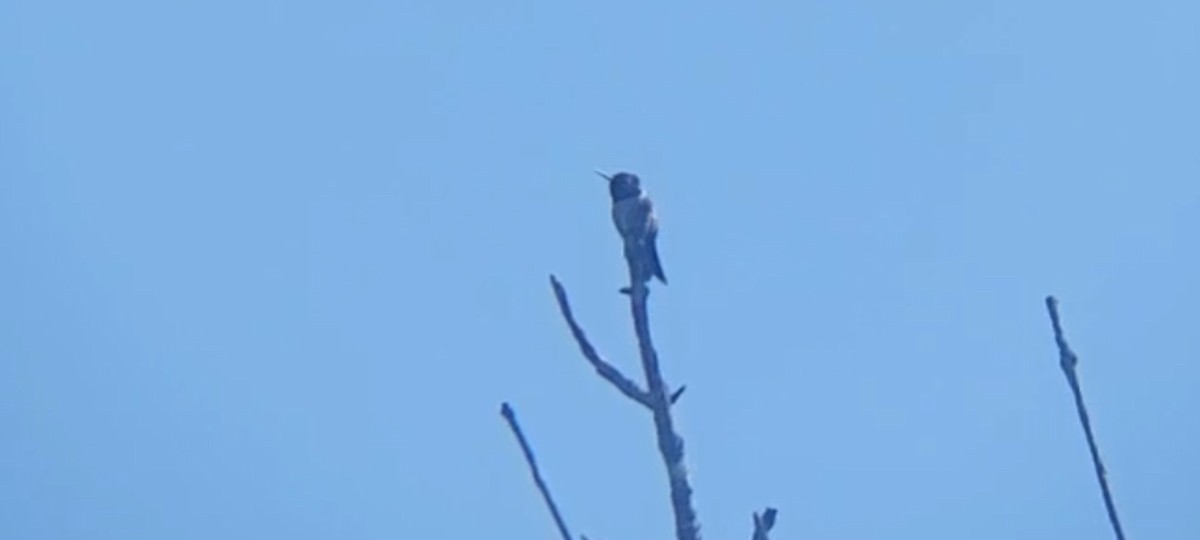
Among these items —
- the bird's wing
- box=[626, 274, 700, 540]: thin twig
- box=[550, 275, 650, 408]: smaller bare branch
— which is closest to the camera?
box=[626, 274, 700, 540]: thin twig

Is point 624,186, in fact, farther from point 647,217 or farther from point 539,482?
point 539,482

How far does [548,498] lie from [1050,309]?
991mm

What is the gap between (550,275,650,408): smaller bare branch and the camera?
1581mm

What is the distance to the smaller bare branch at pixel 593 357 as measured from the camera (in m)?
1.58

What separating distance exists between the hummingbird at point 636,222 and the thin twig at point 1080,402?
0.75 meters

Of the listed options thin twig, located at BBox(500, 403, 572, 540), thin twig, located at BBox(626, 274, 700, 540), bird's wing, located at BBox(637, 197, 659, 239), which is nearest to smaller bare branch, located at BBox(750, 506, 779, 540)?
thin twig, located at BBox(626, 274, 700, 540)

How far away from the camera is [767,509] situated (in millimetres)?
1676

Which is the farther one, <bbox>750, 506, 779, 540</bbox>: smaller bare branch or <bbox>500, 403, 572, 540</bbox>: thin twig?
<bbox>500, 403, 572, 540</bbox>: thin twig

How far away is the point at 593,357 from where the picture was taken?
5.39 ft

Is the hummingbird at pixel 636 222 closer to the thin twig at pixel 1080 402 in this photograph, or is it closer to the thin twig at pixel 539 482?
the thin twig at pixel 539 482

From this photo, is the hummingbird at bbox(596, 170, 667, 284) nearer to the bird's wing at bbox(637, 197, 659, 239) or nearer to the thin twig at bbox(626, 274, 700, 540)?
the bird's wing at bbox(637, 197, 659, 239)

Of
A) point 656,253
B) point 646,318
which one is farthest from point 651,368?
point 656,253

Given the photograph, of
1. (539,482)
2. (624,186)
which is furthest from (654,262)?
(539,482)

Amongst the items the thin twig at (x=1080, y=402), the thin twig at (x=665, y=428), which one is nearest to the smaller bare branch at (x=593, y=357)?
the thin twig at (x=665, y=428)
